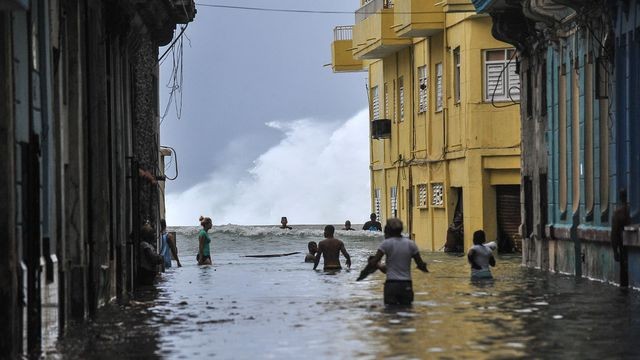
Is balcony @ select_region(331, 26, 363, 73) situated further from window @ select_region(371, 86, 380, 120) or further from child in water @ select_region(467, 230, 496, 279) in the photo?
child in water @ select_region(467, 230, 496, 279)

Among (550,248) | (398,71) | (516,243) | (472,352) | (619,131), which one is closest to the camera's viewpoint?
(472,352)

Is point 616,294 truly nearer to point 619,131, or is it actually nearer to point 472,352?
point 619,131

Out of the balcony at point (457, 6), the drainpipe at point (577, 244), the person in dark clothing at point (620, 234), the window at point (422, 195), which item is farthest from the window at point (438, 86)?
the person in dark clothing at point (620, 234)

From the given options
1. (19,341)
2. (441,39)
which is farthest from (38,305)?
(441,39)

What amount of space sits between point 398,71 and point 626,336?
42447 millimetres

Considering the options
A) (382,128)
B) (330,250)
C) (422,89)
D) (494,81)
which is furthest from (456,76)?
(330,250)

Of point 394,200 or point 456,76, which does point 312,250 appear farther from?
point 394,200

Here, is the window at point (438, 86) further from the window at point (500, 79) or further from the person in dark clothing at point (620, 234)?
the person in dark clothing at point (620, 234)

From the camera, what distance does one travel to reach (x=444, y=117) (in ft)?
173

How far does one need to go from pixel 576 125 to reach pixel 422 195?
22027mm

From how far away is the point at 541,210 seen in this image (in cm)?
3847

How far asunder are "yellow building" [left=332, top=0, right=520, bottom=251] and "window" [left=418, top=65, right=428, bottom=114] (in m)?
0.06

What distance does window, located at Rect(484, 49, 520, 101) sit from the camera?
164 ft

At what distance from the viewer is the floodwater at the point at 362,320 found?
651 inches
